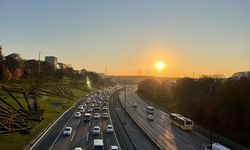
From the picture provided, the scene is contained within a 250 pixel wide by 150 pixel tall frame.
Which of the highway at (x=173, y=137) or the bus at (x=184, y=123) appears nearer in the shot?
the highway at (x=173, y=137)

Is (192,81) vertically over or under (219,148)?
over

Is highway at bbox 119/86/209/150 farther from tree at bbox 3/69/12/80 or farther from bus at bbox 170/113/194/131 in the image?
tree at bbox 3/69/12/80

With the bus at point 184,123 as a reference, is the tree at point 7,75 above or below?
above

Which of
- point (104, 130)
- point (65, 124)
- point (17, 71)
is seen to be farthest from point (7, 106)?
point (17, 71)

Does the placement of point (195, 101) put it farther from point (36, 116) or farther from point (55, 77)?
point (55, 77)

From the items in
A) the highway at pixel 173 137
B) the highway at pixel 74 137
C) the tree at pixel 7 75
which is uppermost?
the tree at pixel 7 75

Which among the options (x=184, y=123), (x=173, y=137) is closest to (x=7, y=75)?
(x=184, y=123)

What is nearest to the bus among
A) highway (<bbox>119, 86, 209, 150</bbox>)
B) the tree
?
highway (<bbox>119, 86, 209, 150</bbox>)

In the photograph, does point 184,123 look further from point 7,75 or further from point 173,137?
point 7,75

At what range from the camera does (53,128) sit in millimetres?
65188

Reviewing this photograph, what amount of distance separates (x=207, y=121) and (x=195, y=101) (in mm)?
9937

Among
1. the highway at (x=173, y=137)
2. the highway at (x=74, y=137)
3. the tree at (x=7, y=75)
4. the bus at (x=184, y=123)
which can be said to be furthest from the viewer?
the tree at (x=7, y=75)

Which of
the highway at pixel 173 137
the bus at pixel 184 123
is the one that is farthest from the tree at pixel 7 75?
the bus at pixel 184 123

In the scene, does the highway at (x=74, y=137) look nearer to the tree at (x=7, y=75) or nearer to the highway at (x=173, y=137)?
the highway at (x=173, y=137)
